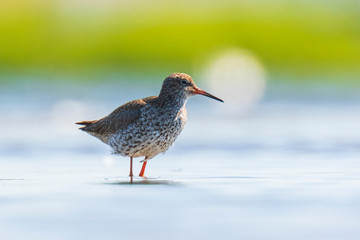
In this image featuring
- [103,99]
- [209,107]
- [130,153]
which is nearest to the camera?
[130,153]

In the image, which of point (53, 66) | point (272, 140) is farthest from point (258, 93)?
point (53, 66)

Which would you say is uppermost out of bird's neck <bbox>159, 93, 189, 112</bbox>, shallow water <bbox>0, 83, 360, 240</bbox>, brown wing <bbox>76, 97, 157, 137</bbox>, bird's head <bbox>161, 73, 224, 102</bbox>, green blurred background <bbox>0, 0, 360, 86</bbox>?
green blurred background <bbox>0, 0, 360, 86</bbox>

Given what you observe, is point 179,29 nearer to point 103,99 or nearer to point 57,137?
point 103,99

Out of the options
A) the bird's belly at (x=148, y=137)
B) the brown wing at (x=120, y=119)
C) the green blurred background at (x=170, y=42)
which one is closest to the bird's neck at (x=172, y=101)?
the bird's belly at (x=148, y=137)

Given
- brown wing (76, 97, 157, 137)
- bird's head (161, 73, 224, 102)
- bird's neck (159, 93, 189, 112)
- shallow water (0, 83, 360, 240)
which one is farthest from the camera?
bird's head (161, 73, 224, 102)

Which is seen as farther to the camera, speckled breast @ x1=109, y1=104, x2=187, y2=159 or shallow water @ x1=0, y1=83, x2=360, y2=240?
speckled breast @ x1=109, y1=104, x2=187, y2=159

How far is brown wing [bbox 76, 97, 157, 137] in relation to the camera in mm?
9492

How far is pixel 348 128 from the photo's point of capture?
564 inches

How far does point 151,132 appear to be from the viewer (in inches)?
360

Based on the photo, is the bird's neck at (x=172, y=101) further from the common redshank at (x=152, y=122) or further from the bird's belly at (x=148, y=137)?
the bird's belly at (x=148, y=137)

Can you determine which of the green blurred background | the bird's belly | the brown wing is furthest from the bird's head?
the green blurred background

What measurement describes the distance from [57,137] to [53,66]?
22850mm

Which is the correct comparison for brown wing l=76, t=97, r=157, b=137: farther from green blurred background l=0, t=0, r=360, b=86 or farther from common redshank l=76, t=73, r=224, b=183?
green blurred background l=0, t=0, r=360, b=86

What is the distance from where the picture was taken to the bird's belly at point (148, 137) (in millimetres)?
9156
